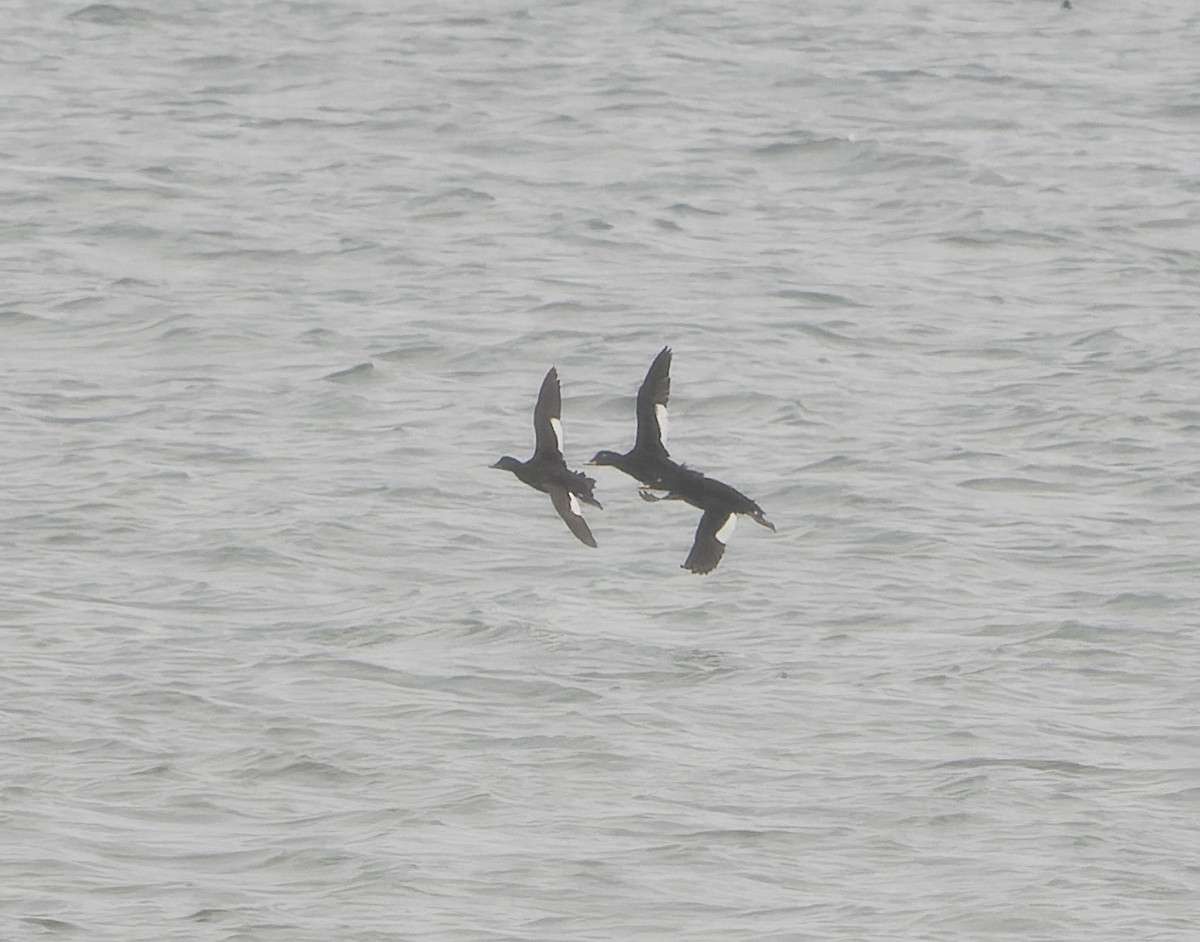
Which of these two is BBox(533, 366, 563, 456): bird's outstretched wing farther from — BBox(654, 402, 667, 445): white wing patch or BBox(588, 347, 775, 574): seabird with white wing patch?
BBox(654, 402, 667, 445): white wing patch

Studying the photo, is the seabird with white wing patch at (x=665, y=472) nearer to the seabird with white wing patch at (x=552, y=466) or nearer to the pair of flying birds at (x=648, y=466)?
the pair of flying birds at (x=648, y=466)

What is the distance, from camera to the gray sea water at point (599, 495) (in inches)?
428

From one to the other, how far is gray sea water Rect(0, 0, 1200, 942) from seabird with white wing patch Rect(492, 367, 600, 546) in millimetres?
1749

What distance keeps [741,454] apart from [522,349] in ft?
8.81

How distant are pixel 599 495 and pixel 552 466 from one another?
18.5 feet

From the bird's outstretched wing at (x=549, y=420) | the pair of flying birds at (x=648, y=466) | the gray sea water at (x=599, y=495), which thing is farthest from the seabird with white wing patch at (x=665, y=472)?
the gray sea water at (x=599, y=495)

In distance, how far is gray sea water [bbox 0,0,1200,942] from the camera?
10.9 meters

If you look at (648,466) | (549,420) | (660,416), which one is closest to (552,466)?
(549,420)

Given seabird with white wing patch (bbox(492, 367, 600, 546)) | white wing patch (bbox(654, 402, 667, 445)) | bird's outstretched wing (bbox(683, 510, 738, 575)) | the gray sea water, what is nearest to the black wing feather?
bird's outstretched wing (bbox(683, 510, 738, 575))

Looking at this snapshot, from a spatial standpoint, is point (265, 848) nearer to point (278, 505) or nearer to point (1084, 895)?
point (1084, 895)

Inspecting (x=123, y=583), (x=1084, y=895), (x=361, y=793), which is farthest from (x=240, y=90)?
(x=1084, y=895)

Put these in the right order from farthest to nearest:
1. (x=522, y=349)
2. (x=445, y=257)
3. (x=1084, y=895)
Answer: (x=445, y=257)
(x=522, y=349)
(x=1084, y=895)

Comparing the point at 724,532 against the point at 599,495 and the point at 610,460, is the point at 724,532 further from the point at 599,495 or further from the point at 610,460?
the point at 599,495

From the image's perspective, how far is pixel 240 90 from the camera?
2614 cm
